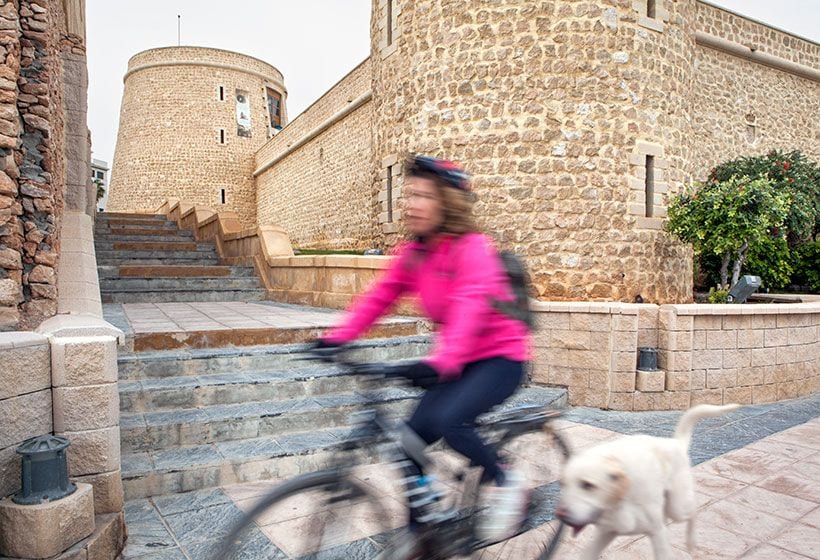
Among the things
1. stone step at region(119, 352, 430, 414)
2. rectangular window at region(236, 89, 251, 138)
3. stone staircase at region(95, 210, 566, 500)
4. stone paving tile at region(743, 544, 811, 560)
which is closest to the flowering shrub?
stone staircase at region(95, 210, 566, 500)

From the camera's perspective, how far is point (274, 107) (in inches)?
1522

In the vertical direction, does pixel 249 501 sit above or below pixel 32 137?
below

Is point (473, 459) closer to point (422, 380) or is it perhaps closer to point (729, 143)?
point (422, 380)

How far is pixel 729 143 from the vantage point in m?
16.2

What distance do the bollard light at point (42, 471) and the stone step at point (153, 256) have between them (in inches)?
332

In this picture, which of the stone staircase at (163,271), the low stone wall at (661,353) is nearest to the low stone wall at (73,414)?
the low stone wall at (661,353)

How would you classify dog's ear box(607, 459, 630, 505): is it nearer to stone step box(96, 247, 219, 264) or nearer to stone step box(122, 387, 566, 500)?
stone step box(122, 387, 566, 500)

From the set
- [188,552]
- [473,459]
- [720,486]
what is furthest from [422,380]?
[720,486]

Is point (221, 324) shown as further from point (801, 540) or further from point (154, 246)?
point (154, 246)

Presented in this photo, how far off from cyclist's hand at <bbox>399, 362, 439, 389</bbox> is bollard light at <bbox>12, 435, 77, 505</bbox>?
162 centimetres

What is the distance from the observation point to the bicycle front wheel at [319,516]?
182 cm

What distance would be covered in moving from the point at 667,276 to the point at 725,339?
11.6 feet

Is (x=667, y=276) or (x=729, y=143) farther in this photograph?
(x=729, y=143)

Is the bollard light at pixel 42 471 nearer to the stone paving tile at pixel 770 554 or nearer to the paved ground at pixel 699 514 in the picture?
the paved ground at pixel 699 514
